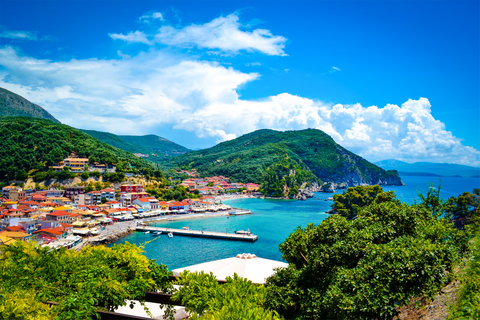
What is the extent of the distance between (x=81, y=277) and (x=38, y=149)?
5147 centimetres

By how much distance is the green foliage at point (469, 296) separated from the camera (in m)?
2.48

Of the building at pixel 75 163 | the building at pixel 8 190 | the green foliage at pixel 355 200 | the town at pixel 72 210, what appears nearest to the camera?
the town at pixel 72 210

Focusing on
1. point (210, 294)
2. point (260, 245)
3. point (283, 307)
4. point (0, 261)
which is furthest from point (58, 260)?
point (260, 245)

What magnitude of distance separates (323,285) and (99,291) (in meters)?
2.88

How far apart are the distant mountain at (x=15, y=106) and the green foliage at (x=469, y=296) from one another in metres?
129

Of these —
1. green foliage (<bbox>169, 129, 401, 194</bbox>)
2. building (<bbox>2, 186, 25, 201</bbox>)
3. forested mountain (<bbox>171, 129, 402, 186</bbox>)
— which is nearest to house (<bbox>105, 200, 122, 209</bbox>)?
building (<bbox>2, 186, 25, 201</bbox>)

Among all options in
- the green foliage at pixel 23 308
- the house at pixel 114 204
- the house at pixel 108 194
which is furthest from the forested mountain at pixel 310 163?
the green foliage at pixel 23 308

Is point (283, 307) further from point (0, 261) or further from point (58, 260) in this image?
point (0, 261)

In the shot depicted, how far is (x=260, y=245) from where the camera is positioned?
22797 millimetres

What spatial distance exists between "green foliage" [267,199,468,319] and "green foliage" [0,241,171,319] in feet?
5.77

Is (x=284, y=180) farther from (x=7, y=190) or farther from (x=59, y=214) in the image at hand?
(x=7, y=190)

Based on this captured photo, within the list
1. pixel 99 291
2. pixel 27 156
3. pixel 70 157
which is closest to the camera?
pixel 99 291

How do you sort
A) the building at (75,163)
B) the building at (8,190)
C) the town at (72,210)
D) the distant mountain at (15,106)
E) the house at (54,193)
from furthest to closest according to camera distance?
the distant mountain at (15,106)
the building at (75,163)
the house at (54,193)
the building at (8,190)
the town at (72,210)

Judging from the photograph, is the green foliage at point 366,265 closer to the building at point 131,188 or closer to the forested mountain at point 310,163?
the building at point 131,188
